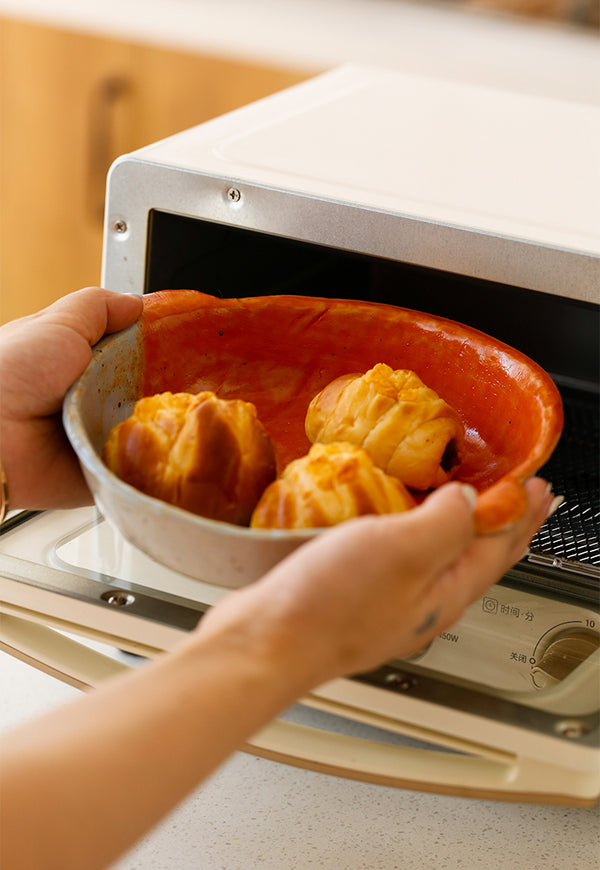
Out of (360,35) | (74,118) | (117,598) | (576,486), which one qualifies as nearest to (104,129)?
(74,118)

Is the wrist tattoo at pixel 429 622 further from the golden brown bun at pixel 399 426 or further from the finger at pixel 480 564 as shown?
the golden brown bun at pixel 399 426

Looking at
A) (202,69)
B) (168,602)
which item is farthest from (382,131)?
(202,69)

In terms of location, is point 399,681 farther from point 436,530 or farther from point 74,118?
point 74,118

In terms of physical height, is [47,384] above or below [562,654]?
above

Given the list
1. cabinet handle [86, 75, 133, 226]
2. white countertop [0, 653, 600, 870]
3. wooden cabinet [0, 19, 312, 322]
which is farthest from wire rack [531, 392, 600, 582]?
cabinet handle [86, 75, 133, 226]

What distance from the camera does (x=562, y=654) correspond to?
0.52 meters

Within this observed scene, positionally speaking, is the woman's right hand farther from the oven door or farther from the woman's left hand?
the woman's left hand

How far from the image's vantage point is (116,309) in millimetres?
535

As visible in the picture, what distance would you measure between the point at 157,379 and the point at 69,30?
46.9 inches

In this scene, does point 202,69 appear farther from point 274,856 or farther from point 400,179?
point 274,856

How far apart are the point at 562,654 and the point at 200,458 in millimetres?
234

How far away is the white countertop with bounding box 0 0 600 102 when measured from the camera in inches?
55.0

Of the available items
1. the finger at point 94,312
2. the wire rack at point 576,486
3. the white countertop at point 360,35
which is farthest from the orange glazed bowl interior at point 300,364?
the white countertop at point 360,35

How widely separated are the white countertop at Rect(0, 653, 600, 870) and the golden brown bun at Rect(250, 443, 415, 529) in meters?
0.18
